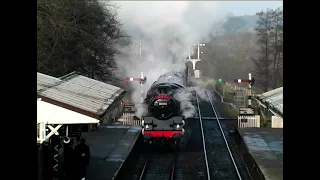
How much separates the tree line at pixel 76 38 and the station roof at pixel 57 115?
40.4ft

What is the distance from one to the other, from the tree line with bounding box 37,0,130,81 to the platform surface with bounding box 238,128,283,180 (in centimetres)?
931

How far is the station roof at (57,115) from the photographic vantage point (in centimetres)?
885

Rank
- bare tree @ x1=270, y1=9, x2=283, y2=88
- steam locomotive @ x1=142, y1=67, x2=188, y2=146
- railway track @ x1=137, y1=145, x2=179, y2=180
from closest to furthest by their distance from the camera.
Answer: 1. railway track @ x1=137, y1=145, x2=179, y2=180
2. steam locomotive @ x1=142, y1=67, x2=188, y2=146
3. bare tree @ x1=270, y1=9, x2=283, y2=88

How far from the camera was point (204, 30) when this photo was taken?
32.0 meters

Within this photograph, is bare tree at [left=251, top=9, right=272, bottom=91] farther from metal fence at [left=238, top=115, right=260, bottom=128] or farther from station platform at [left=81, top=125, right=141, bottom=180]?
station platform at [left=81, top=125, right=141, bottom=180]

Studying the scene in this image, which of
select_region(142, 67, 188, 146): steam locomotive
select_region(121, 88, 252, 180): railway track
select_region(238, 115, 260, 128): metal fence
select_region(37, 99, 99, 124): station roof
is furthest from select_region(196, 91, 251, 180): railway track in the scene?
select_region(37, 99, 99, 124): station roof

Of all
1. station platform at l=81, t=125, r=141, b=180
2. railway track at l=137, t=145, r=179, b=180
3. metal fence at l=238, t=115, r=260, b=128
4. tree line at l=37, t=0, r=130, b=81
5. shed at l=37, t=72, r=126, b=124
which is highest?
tree line at l=37, t=0, r=130, b=81

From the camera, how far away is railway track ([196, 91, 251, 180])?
12.4 m

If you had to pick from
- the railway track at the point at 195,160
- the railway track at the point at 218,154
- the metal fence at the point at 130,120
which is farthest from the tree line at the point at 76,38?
the railway track at the point at 195,160
